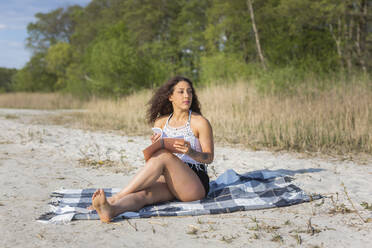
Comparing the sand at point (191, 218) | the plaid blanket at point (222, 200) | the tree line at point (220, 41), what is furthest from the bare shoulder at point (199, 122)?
the tree line at point (220, 41)

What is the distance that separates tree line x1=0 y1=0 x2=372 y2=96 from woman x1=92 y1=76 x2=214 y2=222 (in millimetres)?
9181

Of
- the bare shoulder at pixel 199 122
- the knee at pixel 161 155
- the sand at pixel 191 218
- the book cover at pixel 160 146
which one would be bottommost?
the sand at pixel 191 218

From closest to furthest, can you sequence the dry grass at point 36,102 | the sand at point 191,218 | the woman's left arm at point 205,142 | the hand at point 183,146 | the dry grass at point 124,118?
the sand at point 191,218 → the hand at point 183,146 → the woman's left arm at point 205,142 → the dry grass at point 124,118 → the dry grass at point 36,102

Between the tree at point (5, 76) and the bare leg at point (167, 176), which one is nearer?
the bare leg at point (167, 176)

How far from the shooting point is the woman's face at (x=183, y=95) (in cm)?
376

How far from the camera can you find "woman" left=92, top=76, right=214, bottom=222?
3.36 metres

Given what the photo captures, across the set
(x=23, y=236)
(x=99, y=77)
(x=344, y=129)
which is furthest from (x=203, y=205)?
(x=99, y=77)

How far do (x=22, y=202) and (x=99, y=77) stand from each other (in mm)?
20322

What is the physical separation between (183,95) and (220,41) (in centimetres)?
2265

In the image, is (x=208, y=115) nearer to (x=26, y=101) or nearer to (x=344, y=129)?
(x=344, y=129)

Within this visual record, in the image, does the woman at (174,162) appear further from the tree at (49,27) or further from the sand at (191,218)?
the tree at (49,27)

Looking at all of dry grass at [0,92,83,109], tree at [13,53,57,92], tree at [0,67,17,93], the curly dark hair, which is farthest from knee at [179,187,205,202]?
tree at [0,67,17,93]

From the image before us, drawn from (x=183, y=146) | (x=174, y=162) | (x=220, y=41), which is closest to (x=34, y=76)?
(x=220, y=41)

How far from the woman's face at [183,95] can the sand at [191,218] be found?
1.14 m
